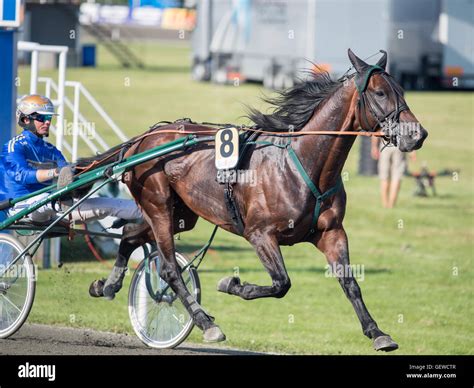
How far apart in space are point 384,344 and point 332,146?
A: 1.30 m

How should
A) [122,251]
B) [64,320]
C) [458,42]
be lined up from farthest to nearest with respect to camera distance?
[458,42], [64,320], [122,251]

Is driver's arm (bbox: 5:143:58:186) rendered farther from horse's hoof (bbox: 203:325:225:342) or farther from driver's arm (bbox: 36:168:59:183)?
horse's hoof (bbox: 203:325:225:342)

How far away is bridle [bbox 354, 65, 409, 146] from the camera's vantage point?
634cm

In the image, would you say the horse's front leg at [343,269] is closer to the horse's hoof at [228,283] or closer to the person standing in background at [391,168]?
the horse's hoof at [228,283]

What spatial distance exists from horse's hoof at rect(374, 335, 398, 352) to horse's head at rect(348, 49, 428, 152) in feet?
3.82

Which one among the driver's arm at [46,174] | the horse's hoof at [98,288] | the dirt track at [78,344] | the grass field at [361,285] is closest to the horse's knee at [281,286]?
the dirt track at [78,344]

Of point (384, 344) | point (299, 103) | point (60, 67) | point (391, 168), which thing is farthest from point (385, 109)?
point (391, 168)

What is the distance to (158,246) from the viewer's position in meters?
7.50

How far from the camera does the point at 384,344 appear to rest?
635 cm

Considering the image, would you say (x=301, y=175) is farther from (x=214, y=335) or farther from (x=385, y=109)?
(x=214, y=335)

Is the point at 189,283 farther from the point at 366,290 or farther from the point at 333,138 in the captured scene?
the point at 366,290

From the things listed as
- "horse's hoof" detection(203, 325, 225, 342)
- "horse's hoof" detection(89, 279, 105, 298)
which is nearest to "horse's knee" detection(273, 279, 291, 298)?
"horse's hoof" detection(203, 325, 225, 342)

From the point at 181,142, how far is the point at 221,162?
45 cm

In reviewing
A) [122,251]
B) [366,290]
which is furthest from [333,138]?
[366,290]
